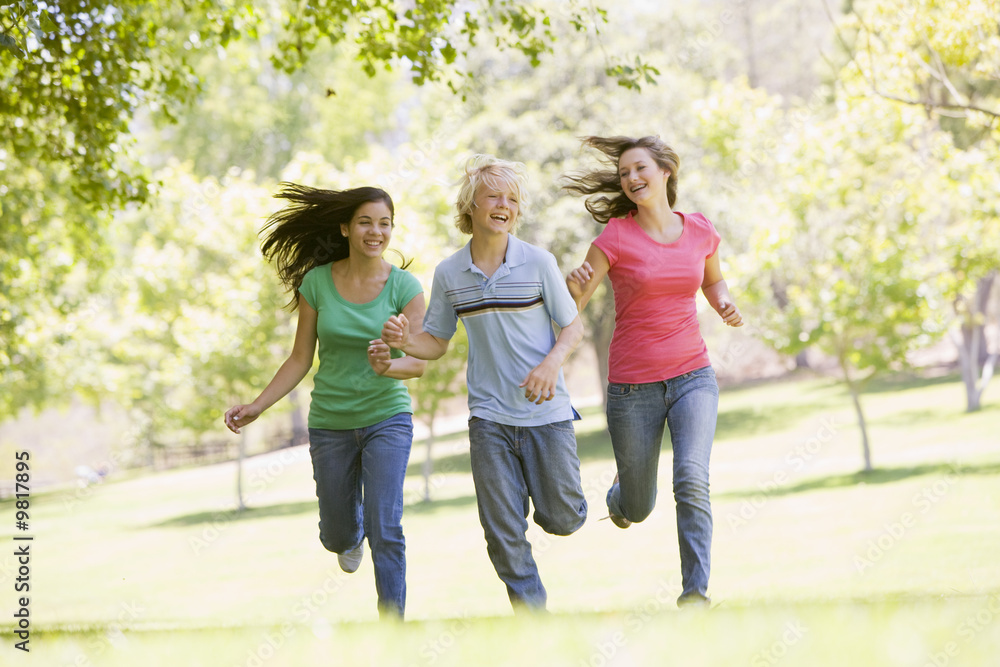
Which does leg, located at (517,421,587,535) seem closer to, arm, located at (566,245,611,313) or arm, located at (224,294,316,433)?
arm, located at (566,245,611,313)

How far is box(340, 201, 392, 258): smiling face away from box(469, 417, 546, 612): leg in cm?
115

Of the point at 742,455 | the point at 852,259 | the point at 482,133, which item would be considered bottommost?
the point at 742,455

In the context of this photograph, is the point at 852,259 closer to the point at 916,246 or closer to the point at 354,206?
the point at 916,246

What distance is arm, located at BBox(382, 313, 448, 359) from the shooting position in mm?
4902

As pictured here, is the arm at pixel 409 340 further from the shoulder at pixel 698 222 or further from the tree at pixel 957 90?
the tree at pixel 957 90

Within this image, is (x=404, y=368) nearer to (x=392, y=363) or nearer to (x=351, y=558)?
(x=392, y=363)

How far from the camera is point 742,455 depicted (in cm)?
2728

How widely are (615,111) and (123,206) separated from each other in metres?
21.0

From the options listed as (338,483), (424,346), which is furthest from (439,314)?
(338,483)

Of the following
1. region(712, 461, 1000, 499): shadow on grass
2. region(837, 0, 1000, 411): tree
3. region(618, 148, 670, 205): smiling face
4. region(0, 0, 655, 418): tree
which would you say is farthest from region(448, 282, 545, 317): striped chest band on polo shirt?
region(712, 461, 1000, 499): shadow on grass

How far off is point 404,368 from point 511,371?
0.55m

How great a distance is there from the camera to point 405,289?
18.5ft

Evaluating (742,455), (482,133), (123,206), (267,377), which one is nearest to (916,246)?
(742,455)

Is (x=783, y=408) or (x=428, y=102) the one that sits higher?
(x=428, y=102)
